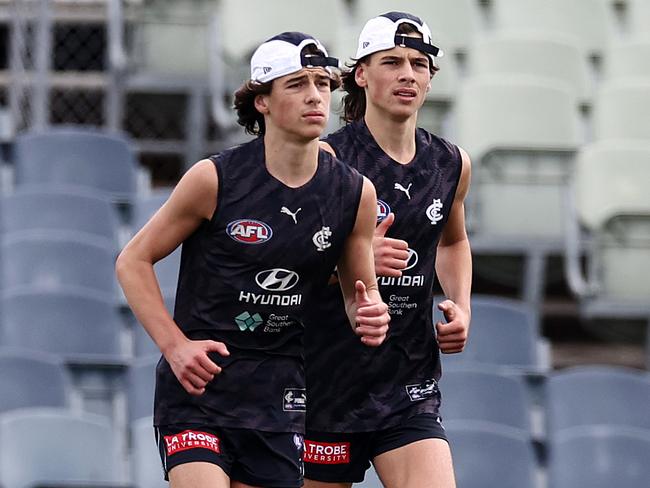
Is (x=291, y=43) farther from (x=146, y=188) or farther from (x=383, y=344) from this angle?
(x=146, y=188)

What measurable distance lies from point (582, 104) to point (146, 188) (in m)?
2.63

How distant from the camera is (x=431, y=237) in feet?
15.6

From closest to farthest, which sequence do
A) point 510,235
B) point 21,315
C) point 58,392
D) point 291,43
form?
point 291,43, point 58,392, point 21,315, point 510,235

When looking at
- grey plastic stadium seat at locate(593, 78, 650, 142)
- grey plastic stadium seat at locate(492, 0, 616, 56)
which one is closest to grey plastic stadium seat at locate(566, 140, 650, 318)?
grey plastic stadium seat at locate(593, 78, 650, 142)

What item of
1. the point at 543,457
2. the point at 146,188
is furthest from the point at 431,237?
the point at 146,188

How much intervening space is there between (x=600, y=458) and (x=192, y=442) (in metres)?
3.13

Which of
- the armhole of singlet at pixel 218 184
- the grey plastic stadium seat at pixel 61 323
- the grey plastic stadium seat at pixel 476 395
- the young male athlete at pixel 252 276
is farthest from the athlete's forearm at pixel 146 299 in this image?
the grey plastic stadium seat at pixel 61 323

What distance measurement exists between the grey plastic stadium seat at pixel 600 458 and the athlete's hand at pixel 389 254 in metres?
2.68

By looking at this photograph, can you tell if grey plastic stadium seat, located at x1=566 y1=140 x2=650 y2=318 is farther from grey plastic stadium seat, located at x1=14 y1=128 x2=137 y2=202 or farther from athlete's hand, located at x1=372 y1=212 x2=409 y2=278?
athlete's hand, located at x1=372 y1=212 x2=409 y2=278

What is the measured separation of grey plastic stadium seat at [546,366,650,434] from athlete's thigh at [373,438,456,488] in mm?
2672

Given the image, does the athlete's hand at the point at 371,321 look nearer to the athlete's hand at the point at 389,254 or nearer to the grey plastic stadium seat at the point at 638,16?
the athlete's hand at the point at 389,254

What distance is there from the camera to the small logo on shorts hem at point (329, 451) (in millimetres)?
4832

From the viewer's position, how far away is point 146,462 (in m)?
6.46

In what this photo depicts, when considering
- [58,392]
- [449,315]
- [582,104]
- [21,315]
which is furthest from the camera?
[582,104]
